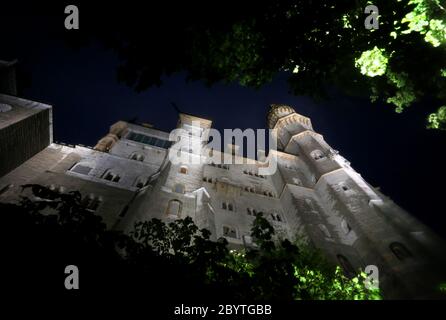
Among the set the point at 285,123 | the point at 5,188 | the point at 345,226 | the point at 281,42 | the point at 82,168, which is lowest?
the point at 345,226

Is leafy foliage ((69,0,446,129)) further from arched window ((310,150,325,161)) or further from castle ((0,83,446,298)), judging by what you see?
arched window ((310,150,325,161))

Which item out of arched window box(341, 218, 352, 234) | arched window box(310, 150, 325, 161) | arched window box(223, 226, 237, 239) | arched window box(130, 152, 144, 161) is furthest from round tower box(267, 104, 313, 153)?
arched window box(130, 152, 144, 161)

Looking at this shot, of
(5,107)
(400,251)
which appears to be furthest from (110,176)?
(400,251)

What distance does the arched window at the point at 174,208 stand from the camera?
23.3m

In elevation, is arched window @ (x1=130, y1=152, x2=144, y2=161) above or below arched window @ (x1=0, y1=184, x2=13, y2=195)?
above

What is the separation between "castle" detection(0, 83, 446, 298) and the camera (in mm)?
20594

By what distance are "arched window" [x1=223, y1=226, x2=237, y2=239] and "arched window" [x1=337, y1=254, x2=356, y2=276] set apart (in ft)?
28.5

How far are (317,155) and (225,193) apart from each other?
13701 mm

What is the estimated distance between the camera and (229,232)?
987 inches

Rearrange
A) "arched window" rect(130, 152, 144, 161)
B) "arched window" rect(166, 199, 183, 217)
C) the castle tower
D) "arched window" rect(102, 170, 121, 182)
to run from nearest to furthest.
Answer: the castle tower < "arched window" rect(166, 199, 183, 217) < "arched window" rect(102, 170, 121, 182) < "arched window" rect(130, 152, 144, 161)

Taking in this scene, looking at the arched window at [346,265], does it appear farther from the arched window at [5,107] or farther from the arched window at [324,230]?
the arched window at [5,107]

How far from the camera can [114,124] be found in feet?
113

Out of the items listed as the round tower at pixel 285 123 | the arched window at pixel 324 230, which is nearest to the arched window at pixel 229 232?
the arched window at pixel 324 230

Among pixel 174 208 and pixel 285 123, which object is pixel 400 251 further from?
pixel 285 123
